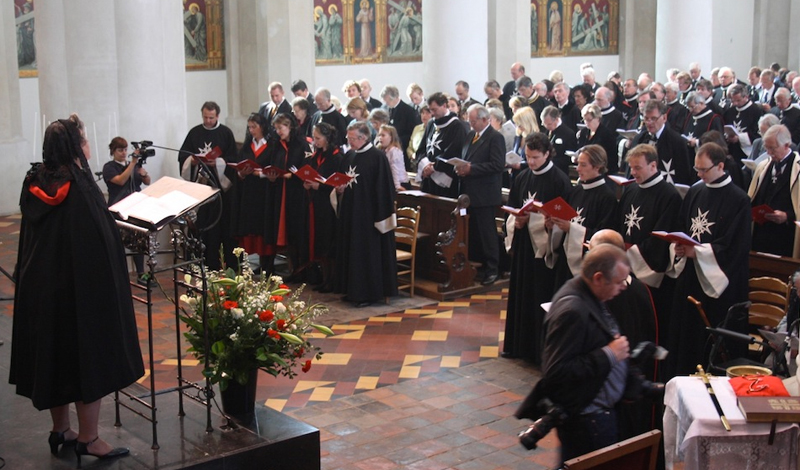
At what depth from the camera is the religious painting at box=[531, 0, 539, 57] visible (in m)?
24.5

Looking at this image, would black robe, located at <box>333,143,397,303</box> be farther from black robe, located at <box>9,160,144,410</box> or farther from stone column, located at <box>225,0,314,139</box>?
stone column, located at <box>225,0,314,139</box>

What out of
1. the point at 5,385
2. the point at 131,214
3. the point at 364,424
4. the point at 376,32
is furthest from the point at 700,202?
the point at 376,32

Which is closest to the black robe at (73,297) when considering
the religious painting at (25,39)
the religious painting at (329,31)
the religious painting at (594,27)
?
the religious painting at (25,39)

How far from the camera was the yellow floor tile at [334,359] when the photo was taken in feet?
26.4

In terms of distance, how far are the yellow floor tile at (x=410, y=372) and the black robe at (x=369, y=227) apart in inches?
76.0

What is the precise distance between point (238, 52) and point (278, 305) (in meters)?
13.8

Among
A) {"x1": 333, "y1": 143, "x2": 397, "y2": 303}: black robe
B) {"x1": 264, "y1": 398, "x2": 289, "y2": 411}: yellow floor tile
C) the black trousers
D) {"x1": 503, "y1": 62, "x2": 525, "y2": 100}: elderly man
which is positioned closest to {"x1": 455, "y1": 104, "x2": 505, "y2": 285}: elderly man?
the black trousers

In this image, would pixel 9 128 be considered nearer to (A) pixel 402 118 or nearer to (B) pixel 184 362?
(A) pixel 402 118

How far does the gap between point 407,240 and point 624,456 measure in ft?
20.6

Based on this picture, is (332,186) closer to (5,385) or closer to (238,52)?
(5,385)

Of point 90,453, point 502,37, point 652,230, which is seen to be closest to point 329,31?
point 502,37

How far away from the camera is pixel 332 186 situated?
1012 cm

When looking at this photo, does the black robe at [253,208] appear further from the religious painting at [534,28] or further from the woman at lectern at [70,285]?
the religious painting at [534,28]

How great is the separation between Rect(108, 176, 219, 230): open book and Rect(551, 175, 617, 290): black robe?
9.99ft
